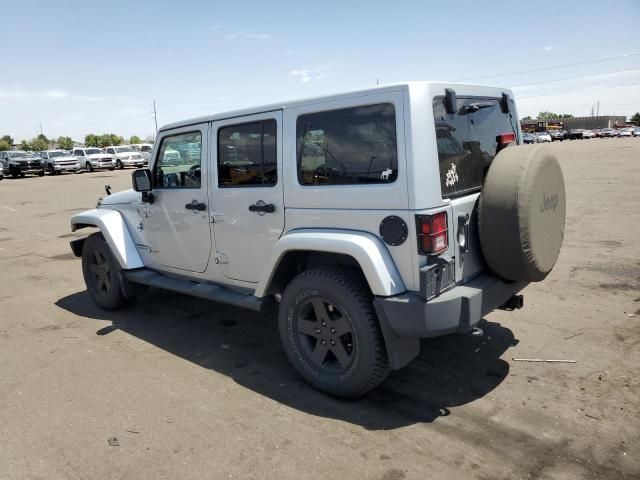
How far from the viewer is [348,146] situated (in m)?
3.23

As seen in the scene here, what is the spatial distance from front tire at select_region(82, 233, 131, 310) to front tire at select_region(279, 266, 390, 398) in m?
2.52

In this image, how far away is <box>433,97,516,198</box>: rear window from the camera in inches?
121

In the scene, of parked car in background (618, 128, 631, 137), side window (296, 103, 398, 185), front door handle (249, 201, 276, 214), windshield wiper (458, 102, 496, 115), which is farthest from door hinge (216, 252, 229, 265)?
parked car in background (618, 128, 631, 137)

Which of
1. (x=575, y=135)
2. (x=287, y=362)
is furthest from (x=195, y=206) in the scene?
(x=575, y=135)

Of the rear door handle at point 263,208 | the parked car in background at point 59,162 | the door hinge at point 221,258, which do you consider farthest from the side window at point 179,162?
the parked car in background at point 59,162

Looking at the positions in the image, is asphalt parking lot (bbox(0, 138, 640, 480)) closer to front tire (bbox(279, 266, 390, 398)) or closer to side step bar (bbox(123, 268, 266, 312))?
front tire (bbox(279, 266, 390, 398))

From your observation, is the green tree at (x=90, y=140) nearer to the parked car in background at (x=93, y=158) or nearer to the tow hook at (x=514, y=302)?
the parked car in background at (x=93, y=158)

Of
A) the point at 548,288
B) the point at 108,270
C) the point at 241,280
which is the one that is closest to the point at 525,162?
the point at 241,280

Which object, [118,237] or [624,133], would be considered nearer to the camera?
[118,237]

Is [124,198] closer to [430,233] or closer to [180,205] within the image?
[180,205]

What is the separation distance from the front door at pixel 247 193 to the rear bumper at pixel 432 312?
44.8 inches

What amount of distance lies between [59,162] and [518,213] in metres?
36.1

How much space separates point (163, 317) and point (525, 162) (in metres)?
3.92

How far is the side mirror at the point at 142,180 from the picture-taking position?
15.1 ft
